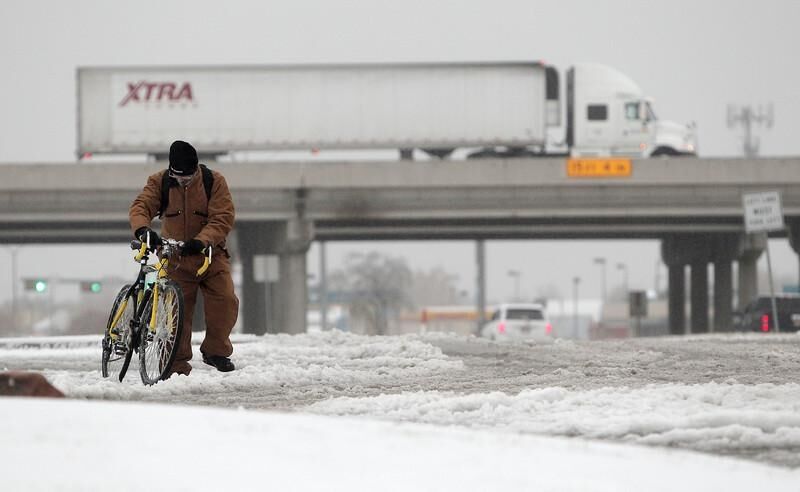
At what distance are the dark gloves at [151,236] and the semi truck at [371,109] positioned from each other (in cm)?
3520

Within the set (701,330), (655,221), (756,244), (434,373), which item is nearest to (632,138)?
(655,221)

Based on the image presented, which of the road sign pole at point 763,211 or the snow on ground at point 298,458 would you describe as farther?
the road sign pole at point 763,211

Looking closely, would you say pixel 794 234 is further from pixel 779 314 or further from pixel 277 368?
pixel 277 368

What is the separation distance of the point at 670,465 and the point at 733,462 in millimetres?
356

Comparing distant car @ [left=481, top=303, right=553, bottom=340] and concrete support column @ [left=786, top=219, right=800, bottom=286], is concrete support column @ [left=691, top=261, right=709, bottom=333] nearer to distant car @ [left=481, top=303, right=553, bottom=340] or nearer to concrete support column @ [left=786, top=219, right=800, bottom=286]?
concrete support column @ [left=786, top=219, right=800, bottom=286]

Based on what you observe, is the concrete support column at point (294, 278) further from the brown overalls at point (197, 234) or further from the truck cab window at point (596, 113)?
the brown overalls at point (197, 234)

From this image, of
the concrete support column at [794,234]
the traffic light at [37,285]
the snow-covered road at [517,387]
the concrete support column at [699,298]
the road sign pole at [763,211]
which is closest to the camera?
→ the snow-covered road at [517,387]

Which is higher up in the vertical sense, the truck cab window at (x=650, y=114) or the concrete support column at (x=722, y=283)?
the truck cab window at (x=650, y=114)

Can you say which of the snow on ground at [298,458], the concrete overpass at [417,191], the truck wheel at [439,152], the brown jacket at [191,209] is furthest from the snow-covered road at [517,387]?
the truck wheel at [439,152]

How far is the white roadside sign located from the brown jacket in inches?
743

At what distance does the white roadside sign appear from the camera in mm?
26609

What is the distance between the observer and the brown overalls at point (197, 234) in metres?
9.19

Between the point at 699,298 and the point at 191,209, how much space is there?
5356cm

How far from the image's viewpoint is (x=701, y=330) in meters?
60.6
